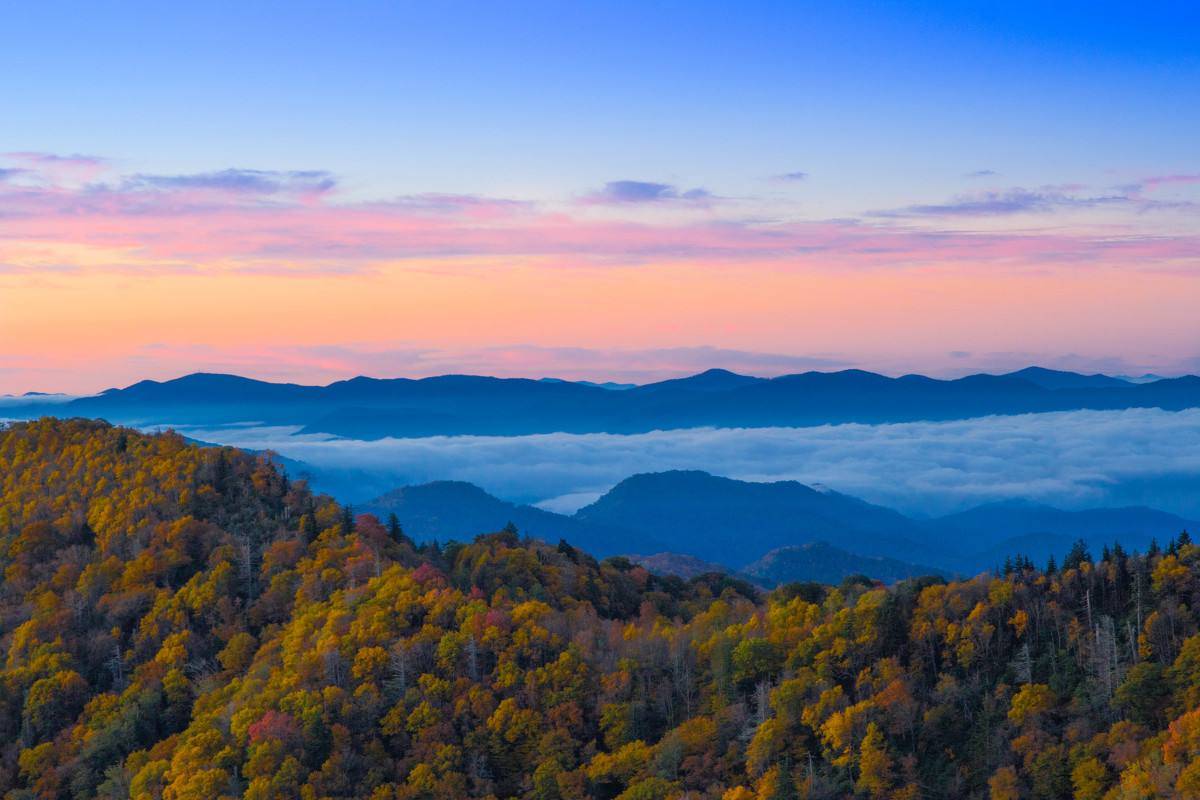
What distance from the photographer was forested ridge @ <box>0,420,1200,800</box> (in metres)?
107

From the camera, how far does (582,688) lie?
123125 millimetres

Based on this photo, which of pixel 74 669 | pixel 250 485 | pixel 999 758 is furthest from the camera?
pixel 250 485

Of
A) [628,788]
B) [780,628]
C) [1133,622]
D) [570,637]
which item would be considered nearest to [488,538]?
[570,637]

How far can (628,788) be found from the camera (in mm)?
110688

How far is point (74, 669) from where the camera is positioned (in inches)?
5679

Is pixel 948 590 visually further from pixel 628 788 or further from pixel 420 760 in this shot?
pixel 420 760

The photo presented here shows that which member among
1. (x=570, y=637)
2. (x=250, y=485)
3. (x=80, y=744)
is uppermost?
(x=250, y=485)

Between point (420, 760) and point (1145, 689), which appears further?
point (420, 760)

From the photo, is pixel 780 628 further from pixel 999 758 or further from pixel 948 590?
pixel 999 758

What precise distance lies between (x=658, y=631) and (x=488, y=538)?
6153 centimetres

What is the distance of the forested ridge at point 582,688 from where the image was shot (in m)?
107

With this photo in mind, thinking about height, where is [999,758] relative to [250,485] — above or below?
below

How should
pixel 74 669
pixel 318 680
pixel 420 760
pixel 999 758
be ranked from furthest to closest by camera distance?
pixel 74 669 → pixel 318 680 → pixel 420 760 → pixel 999 758

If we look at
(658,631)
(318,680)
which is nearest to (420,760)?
(318,680)
